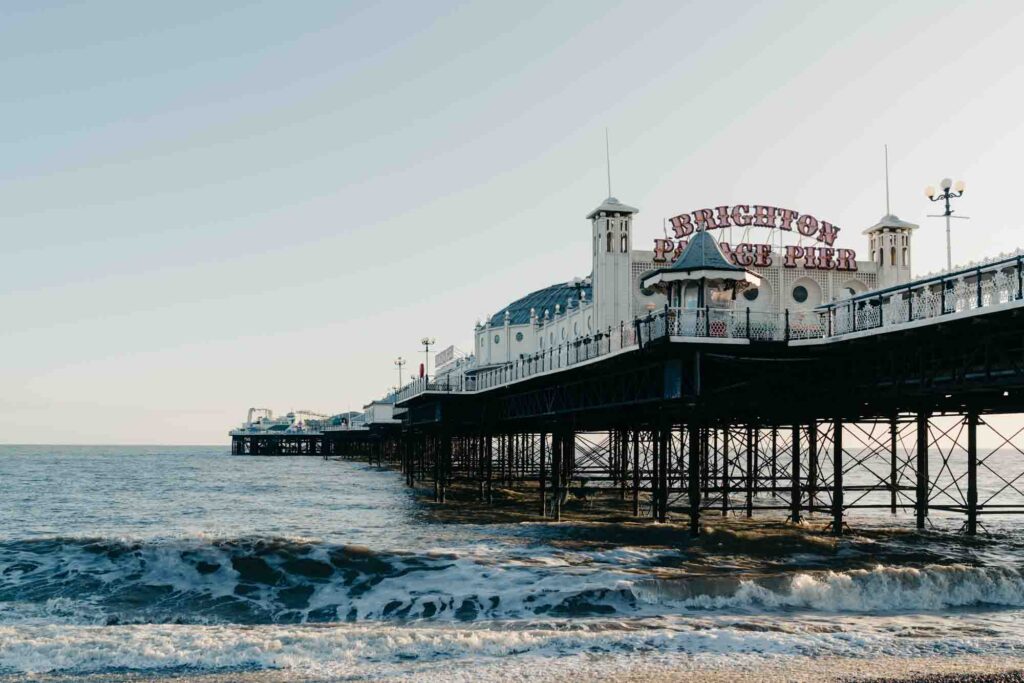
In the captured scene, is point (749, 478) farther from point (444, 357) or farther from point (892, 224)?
point (444, 357)

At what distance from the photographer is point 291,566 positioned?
104ft

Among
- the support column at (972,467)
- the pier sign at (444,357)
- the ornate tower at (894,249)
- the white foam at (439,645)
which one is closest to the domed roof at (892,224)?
the ornate tower at (894,249)

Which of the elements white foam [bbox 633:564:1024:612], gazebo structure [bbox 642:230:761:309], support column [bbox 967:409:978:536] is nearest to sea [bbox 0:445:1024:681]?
white foam [bbox 633:564:1024:612]

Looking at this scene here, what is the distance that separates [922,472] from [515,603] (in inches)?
886

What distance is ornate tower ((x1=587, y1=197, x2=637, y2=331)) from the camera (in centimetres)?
4744

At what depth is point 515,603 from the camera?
2569 centimetres

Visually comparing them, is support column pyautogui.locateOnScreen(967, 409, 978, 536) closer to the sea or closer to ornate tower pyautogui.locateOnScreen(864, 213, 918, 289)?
the sea

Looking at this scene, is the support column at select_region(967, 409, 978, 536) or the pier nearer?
the pier

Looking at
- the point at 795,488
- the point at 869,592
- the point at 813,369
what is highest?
the point at 813,369

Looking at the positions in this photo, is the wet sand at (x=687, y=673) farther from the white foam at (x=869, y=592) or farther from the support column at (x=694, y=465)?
the support column at (x=694, y=465)

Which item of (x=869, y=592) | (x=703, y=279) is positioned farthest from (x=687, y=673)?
(x=703, y=279)

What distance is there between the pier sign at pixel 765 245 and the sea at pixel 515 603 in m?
12.7

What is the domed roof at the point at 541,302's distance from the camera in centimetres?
7312

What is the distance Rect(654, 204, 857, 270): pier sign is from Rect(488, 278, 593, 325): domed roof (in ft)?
68.3
